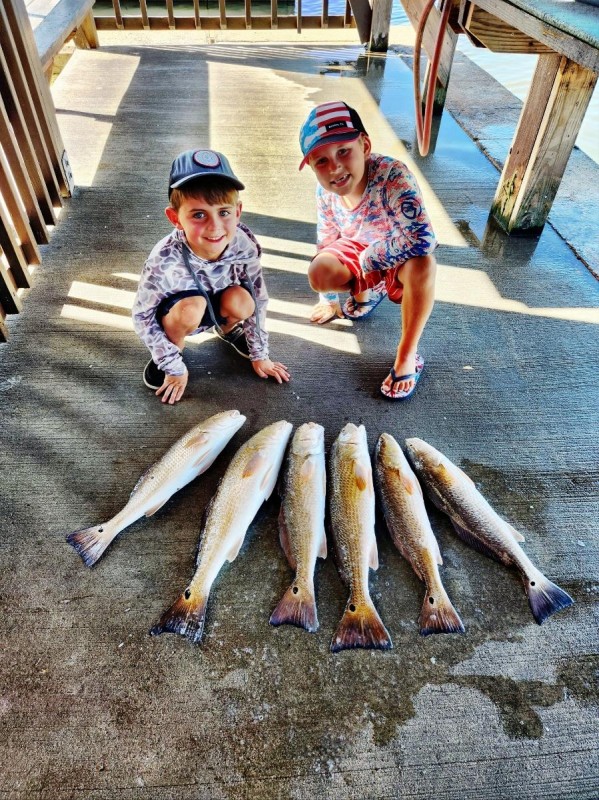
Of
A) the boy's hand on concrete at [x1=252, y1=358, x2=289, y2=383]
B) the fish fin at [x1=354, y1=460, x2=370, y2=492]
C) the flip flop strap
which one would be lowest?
the boy's hand on concrete at [x1=252, y1=358, x2=289, y2=383]

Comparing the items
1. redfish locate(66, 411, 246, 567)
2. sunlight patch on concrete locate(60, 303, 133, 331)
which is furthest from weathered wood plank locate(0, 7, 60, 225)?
redfish locate(66, 411, 246, 567)

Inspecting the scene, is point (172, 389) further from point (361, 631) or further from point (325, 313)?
point (361, 631)

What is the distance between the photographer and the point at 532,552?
2348 mm

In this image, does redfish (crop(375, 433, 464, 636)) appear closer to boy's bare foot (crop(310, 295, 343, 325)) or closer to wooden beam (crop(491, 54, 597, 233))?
boy's bare foot (crop(310, 295, 343, 325))

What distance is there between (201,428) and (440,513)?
1.24 metres

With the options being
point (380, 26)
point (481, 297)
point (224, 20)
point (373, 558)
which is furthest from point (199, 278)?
point (224, 20)

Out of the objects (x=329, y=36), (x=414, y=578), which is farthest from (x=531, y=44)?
(x=329, y=36)

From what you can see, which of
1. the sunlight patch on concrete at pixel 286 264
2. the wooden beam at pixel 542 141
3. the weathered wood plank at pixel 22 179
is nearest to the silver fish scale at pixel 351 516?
the sunlight patch on concrete at pixel 286 264

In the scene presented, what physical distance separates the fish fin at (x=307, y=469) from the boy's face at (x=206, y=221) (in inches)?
44.6

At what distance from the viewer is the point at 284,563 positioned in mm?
2295

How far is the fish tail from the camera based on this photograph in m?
2.06

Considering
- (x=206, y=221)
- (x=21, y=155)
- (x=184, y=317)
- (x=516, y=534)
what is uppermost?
(x=206, y=221)

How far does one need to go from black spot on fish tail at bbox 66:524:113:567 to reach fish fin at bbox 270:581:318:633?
799 millimetres

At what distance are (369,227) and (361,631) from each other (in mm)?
2035
